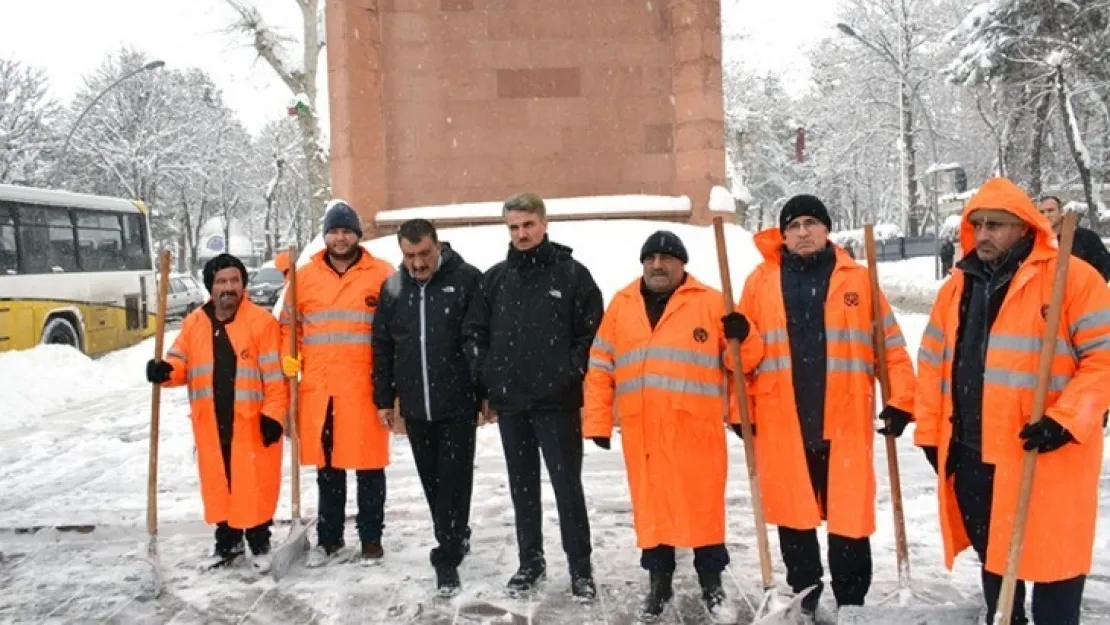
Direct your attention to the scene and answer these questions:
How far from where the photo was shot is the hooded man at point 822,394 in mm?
3764

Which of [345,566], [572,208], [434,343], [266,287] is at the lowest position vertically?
[345,566]

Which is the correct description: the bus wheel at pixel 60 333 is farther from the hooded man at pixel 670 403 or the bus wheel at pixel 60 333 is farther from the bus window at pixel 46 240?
the hooded man at pixel 670 403

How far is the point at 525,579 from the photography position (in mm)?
4410

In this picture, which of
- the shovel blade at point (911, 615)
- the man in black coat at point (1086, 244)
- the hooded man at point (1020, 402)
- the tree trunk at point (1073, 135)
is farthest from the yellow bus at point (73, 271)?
the tree trunk at point (1073, 135)

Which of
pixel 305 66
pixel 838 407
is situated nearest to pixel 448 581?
pixel 838 407

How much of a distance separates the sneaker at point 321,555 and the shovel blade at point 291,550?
0.05 meters

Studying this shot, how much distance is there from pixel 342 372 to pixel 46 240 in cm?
1307

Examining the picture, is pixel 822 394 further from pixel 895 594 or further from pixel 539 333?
pixel 539 333

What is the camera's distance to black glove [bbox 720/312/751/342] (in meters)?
3.82

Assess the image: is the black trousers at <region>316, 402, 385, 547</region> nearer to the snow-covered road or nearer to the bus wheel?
the snow-covered road

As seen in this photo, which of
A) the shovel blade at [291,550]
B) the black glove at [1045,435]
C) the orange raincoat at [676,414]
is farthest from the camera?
the shovel blade at [291,550]

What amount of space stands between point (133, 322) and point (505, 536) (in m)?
15.3

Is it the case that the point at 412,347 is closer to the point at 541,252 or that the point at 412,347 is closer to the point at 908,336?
the point at 541,252

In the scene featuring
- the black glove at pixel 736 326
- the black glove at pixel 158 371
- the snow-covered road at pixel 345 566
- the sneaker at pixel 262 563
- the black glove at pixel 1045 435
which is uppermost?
the black glove at pixel 736 326
